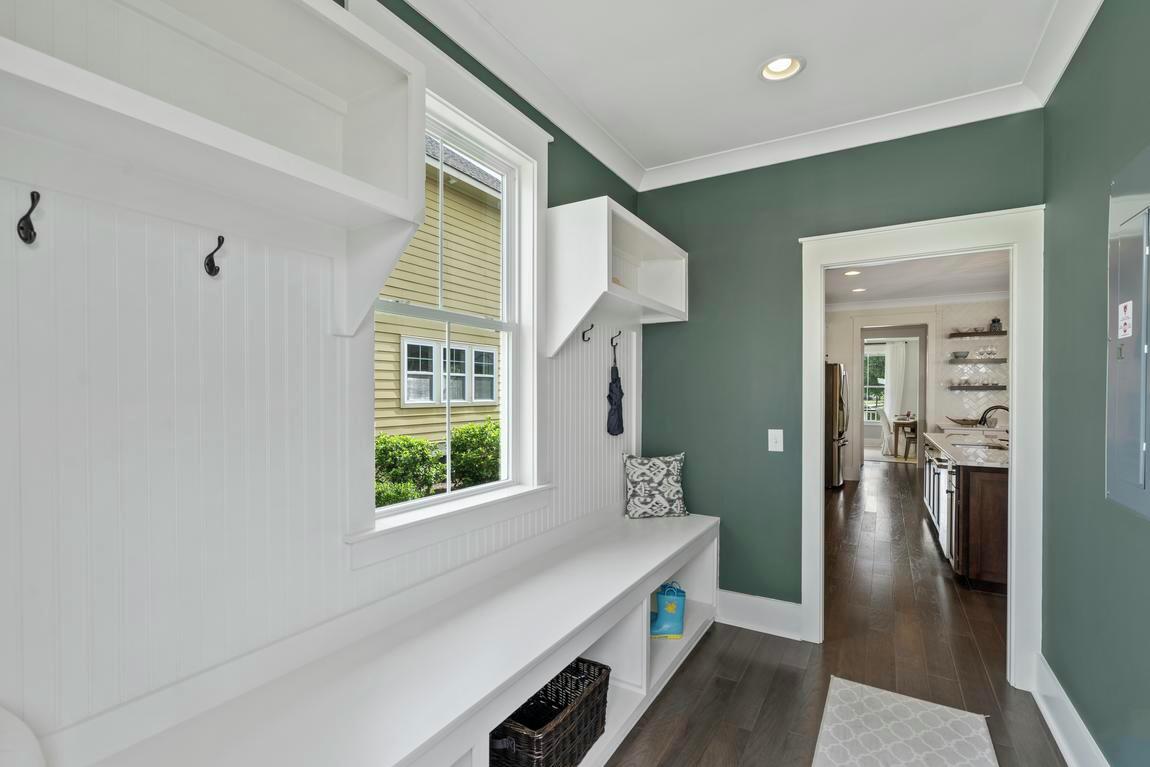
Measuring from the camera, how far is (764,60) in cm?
211

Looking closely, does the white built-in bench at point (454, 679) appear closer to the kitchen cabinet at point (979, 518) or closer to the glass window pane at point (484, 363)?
the glass window pane at point (484, 363)

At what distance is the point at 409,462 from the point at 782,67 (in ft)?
6.72

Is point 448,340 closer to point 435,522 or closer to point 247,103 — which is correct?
point 435,522

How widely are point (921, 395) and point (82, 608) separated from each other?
8.54 m

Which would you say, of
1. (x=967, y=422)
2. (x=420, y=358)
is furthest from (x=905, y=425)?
(x=420, y=358)

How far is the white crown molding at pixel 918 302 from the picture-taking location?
6.71m

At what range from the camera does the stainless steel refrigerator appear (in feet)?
20.7

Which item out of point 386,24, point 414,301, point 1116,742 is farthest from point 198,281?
point 1116,742

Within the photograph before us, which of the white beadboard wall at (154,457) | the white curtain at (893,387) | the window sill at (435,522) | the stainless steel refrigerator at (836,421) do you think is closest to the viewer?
the white beadboard wall at (154,457)

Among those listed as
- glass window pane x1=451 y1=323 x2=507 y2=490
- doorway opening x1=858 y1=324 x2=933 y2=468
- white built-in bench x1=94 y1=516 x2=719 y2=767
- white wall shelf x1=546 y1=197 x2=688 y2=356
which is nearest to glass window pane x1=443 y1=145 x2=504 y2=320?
glass window pane x1=451 y1=323 x2=507 y2=490

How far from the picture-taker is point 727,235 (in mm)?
3041

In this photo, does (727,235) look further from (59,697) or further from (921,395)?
(921,395)

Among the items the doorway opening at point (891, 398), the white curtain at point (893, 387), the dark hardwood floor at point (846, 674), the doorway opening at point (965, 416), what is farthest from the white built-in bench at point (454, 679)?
the white curtain at point (893, 387)

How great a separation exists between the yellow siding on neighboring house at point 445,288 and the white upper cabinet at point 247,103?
0.85 feet
